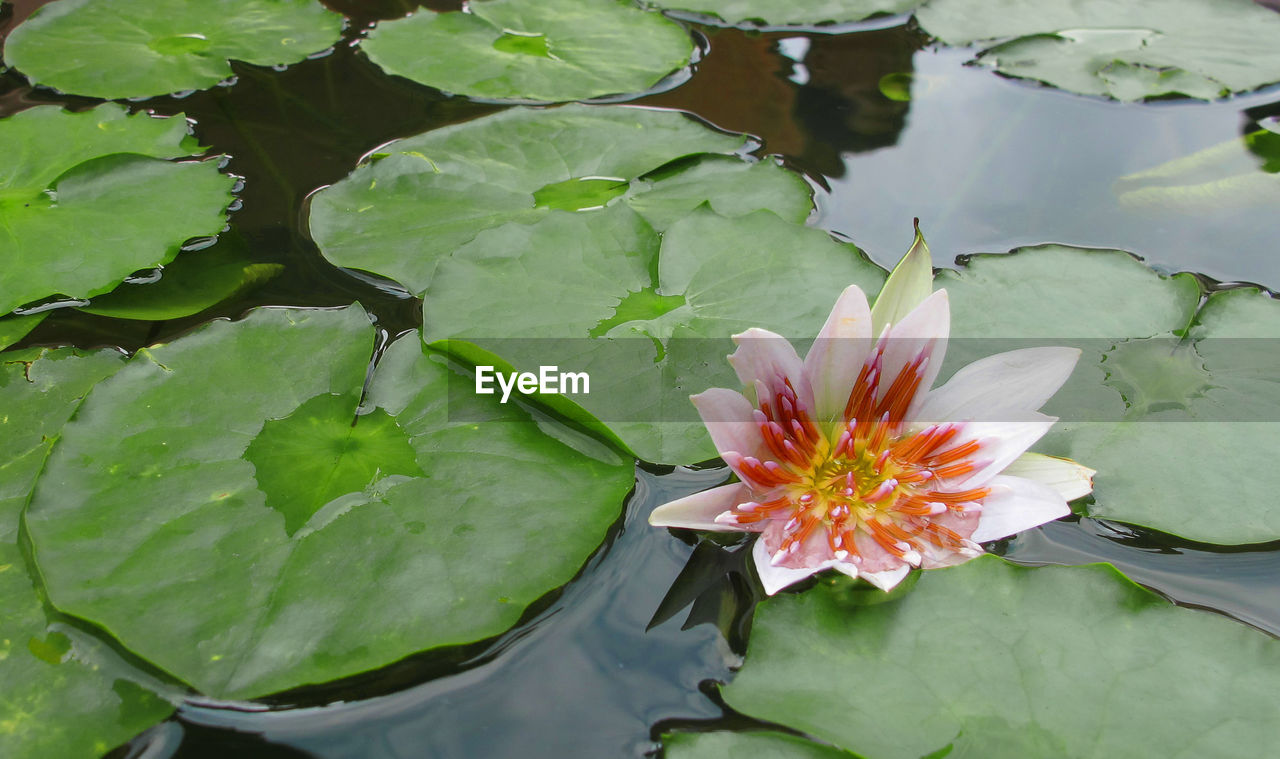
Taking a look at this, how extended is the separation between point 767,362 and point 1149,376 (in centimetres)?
89

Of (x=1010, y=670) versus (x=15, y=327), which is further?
(x=15, y=327)

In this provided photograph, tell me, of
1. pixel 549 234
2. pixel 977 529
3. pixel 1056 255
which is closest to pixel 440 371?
pixel 549 234

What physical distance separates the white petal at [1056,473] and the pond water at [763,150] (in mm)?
156

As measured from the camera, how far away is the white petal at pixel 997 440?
1226 millimetres

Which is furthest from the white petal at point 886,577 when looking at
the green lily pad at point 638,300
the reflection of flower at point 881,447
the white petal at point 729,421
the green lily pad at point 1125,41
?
the green lily pad at point 1125,41

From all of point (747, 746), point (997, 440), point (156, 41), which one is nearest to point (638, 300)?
point (997, 440)

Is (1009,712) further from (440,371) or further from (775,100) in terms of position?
(775,100)

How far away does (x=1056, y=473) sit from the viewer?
1.28 meters

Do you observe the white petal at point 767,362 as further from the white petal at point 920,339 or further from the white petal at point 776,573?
the white petal at point 776,573

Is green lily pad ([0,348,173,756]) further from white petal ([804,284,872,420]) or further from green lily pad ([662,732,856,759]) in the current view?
white petal ([804,284,872,420])

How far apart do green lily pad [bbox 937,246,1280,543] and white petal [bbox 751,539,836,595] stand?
0.57m

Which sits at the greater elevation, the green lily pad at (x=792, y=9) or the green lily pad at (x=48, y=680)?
the green lily pad at (x=792, y=9)

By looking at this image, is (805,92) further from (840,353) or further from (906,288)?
(840,353)

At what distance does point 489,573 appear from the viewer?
1.25m
